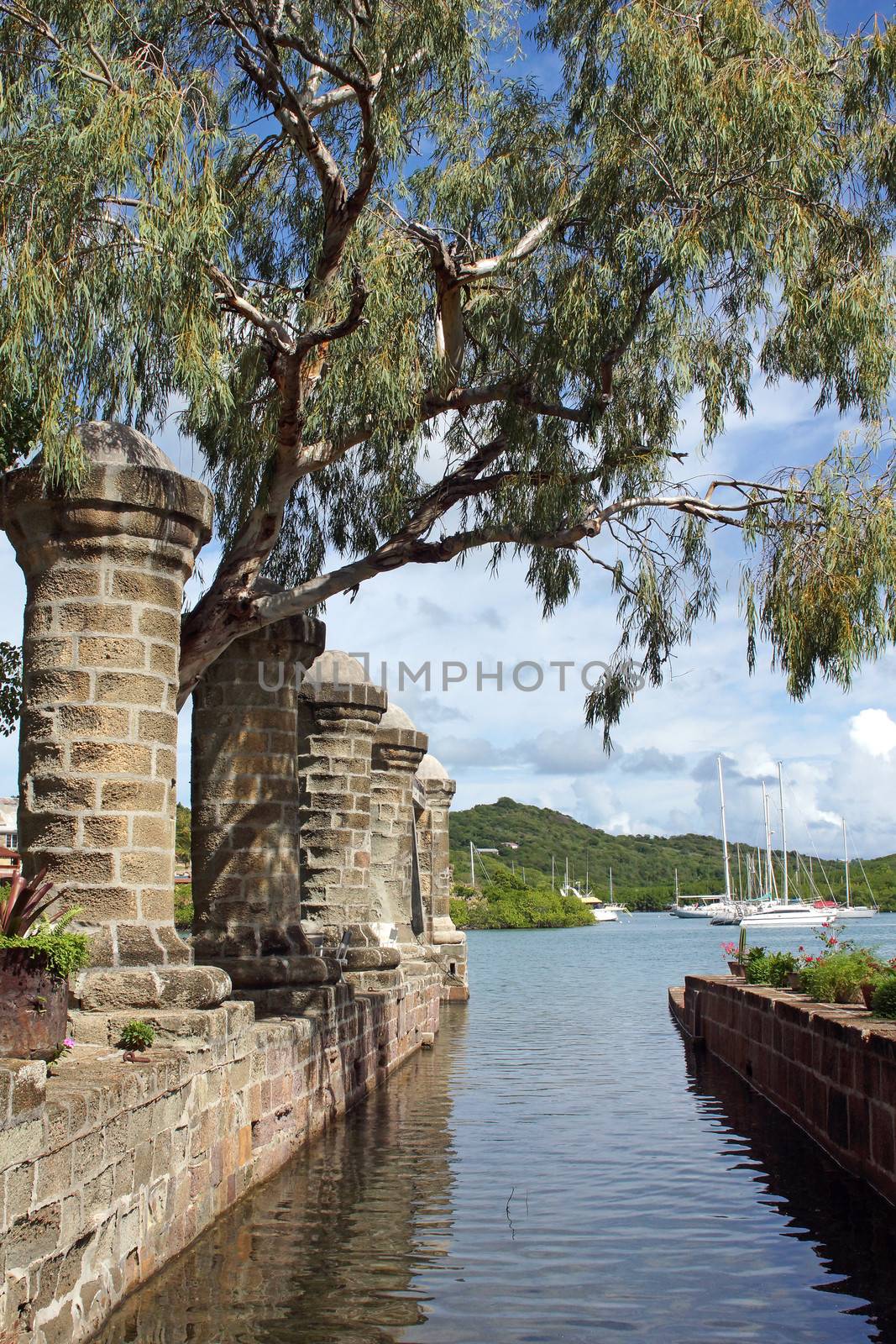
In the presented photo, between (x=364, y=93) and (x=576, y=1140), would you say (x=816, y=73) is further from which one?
(x=576, y=1140)

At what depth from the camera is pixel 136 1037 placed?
660 cm

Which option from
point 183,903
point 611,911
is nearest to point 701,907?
point 611,911

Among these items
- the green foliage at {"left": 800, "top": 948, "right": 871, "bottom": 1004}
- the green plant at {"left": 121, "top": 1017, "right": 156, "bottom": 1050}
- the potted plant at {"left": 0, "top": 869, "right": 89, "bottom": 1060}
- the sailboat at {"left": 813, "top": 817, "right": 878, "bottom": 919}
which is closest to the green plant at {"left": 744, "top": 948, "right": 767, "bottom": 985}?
the green foliage at {"left": 800, "top": 948, "right": 871, "bottom": 1004}

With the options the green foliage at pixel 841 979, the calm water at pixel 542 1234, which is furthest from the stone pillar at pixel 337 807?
the green foliage at pixel 841 979

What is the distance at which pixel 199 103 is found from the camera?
9.02m

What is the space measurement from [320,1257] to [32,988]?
2483mm

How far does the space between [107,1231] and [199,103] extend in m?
7.00

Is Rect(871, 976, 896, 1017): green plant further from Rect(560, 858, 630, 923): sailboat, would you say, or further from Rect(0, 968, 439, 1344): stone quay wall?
Rect(560, 858, 630, 923): sailboat

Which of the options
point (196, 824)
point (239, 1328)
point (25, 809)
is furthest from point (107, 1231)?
point (196, 824)

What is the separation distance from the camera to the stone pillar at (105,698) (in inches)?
282

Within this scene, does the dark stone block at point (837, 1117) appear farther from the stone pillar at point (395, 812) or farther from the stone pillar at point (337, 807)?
the stone pillar at point (395, 812)

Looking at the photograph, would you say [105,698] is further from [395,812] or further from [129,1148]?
[395,812]

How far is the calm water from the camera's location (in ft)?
19.1

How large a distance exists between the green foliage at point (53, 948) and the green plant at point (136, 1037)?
1046 millimetres
